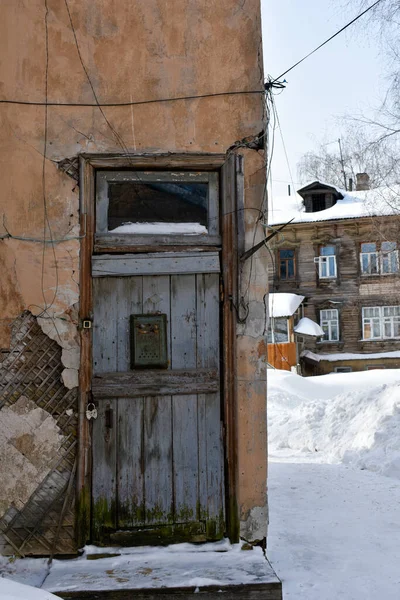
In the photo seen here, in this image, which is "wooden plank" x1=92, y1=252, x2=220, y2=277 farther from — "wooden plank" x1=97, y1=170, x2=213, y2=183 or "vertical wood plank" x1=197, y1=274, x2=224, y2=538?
"wooden plank" x1=97, y1=170, x2=213, y2=183

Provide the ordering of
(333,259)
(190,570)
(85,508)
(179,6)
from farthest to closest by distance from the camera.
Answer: (333,259), (179,6), (85,508), (190,570)

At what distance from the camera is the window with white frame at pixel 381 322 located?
26797 mm

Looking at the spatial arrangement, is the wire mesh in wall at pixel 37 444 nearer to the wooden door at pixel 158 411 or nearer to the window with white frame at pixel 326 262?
the wooden door at pixel 158 411

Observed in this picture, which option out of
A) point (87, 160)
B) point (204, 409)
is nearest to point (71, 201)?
point (87, 160)

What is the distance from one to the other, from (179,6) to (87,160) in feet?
4.81

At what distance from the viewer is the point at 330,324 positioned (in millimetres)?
27469

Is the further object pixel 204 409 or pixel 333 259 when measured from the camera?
pixel 333 259

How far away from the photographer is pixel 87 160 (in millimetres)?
4754

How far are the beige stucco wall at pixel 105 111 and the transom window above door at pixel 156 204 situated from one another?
0.70 feet

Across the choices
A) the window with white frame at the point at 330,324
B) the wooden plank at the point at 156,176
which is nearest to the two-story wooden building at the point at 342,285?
the window with white frame at the point at 330,324

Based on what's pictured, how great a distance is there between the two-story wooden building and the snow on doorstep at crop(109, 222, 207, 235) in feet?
72.6

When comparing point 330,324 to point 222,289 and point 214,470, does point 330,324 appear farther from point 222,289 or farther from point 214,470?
point 214,470

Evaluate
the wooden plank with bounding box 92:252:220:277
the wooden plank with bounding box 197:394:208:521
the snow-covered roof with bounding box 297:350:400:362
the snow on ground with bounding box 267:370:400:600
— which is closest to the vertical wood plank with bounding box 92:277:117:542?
the wooden plank with bounding box 92:252:220:277

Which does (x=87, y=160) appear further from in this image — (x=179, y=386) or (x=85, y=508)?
(x=85, y=508)
